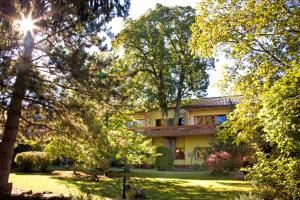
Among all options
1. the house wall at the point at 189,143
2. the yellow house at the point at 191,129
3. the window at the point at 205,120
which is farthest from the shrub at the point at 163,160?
the window at the point at 205,120

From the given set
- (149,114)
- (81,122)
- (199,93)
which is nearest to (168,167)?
(199,93)

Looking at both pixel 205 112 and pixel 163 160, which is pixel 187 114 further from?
pixel 163 160

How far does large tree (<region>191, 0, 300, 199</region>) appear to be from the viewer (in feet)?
26.8

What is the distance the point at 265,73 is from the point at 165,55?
868 inches

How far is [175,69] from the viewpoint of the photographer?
35.4 meters

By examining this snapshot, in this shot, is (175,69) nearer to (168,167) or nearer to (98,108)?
(168,167)

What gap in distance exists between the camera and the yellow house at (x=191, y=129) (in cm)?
3412

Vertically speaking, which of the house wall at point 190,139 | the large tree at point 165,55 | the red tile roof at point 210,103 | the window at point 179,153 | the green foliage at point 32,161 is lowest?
the green foliage at point 32,161

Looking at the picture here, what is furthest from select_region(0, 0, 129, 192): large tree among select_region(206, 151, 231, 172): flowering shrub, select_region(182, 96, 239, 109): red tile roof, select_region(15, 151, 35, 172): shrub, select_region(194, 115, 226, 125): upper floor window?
select_region(194, 115, 226, 125): upper floor window

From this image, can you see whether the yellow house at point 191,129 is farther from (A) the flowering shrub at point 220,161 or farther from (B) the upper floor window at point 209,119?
(A) the flowering shrub at point 220,161

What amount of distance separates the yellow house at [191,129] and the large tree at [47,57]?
23.7 metres

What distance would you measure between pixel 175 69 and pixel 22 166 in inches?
719

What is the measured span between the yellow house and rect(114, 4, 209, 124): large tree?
6.63 feet

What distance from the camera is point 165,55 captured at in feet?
114
